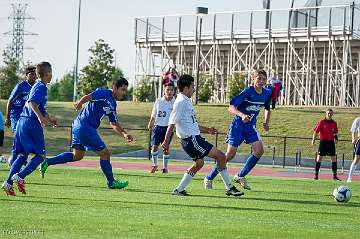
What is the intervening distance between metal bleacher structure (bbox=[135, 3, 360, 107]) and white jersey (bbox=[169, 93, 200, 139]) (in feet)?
137

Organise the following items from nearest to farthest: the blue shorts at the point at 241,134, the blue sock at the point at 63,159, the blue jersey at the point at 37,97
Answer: the blue jersey at the point at 37,97
the blue sock at the point at 63,159
the blue shorts at the point at 241,134

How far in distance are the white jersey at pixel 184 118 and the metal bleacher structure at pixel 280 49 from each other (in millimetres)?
41896

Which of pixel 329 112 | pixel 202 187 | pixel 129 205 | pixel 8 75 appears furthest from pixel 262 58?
pixel 129 205

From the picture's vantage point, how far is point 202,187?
1788 centimetres

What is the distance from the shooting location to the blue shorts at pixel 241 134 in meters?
17.6

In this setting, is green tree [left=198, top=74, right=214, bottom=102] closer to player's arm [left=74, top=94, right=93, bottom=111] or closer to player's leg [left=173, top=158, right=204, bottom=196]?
player's arm [left=74, top=94, right=93, bottom=111]

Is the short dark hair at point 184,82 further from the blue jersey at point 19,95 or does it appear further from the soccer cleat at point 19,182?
the blue jersey at point 19,95

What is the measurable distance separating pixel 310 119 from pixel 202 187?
3398cm

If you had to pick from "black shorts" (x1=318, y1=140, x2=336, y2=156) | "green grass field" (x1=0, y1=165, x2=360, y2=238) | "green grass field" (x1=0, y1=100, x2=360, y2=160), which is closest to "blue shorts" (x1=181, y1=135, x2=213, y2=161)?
"green grass field" (x1=0, y1=165, x2=360, y2=238)

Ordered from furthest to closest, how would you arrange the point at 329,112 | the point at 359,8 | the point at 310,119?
the point at 359,8 < the point at 310,119 < the point at 329,112

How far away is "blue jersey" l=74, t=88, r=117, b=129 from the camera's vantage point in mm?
15984

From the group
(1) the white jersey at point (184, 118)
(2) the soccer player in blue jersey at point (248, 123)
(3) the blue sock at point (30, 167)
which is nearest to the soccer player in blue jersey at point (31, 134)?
(3) the blue sock at point (30, 167)

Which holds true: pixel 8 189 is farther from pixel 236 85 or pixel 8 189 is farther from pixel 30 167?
pixel 236 85

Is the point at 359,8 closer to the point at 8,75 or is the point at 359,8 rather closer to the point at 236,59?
the point at 236,59
